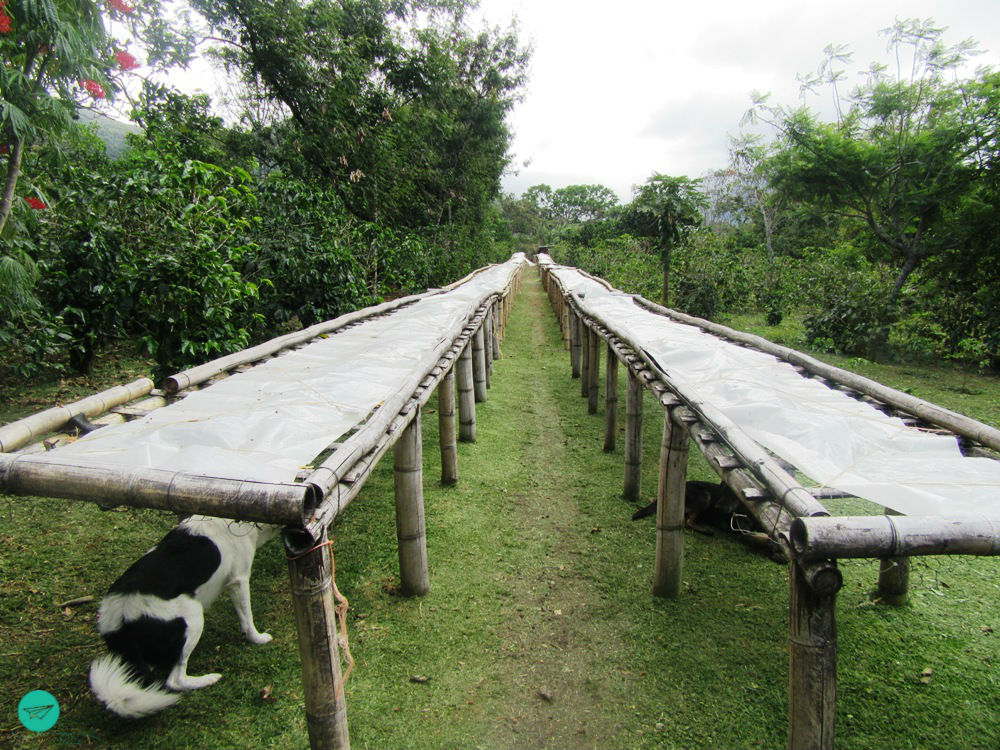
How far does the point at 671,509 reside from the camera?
3582 mm

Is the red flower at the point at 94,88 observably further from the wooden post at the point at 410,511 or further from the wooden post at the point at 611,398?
the wooden post at the point at 611,398

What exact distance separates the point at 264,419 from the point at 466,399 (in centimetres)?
404

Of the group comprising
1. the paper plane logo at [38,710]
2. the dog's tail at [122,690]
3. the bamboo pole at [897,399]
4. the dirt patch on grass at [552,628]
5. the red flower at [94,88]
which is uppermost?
the red flower at [94,88]

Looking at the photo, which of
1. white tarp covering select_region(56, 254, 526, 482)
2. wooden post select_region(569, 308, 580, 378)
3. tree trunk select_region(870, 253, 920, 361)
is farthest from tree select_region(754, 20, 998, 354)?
white tarp covering select_region(56, 254, 526, 482)

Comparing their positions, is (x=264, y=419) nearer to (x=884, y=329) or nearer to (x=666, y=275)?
(x=884, y=329)

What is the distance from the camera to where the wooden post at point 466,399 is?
6.45 metres

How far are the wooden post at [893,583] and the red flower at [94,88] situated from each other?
6.36 m

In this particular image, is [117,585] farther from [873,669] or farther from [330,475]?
[873,669]

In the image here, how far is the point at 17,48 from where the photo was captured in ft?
11.9

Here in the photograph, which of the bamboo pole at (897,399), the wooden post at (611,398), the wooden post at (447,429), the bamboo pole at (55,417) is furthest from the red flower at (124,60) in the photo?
the bamboo pole at (897,399)

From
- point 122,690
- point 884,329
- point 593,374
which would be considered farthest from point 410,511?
point 884,329

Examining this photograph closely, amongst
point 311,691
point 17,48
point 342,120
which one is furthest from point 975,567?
point 342,120

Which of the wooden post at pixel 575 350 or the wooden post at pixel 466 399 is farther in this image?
the wooden post at pixel 575 350

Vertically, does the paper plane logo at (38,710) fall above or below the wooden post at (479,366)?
below
